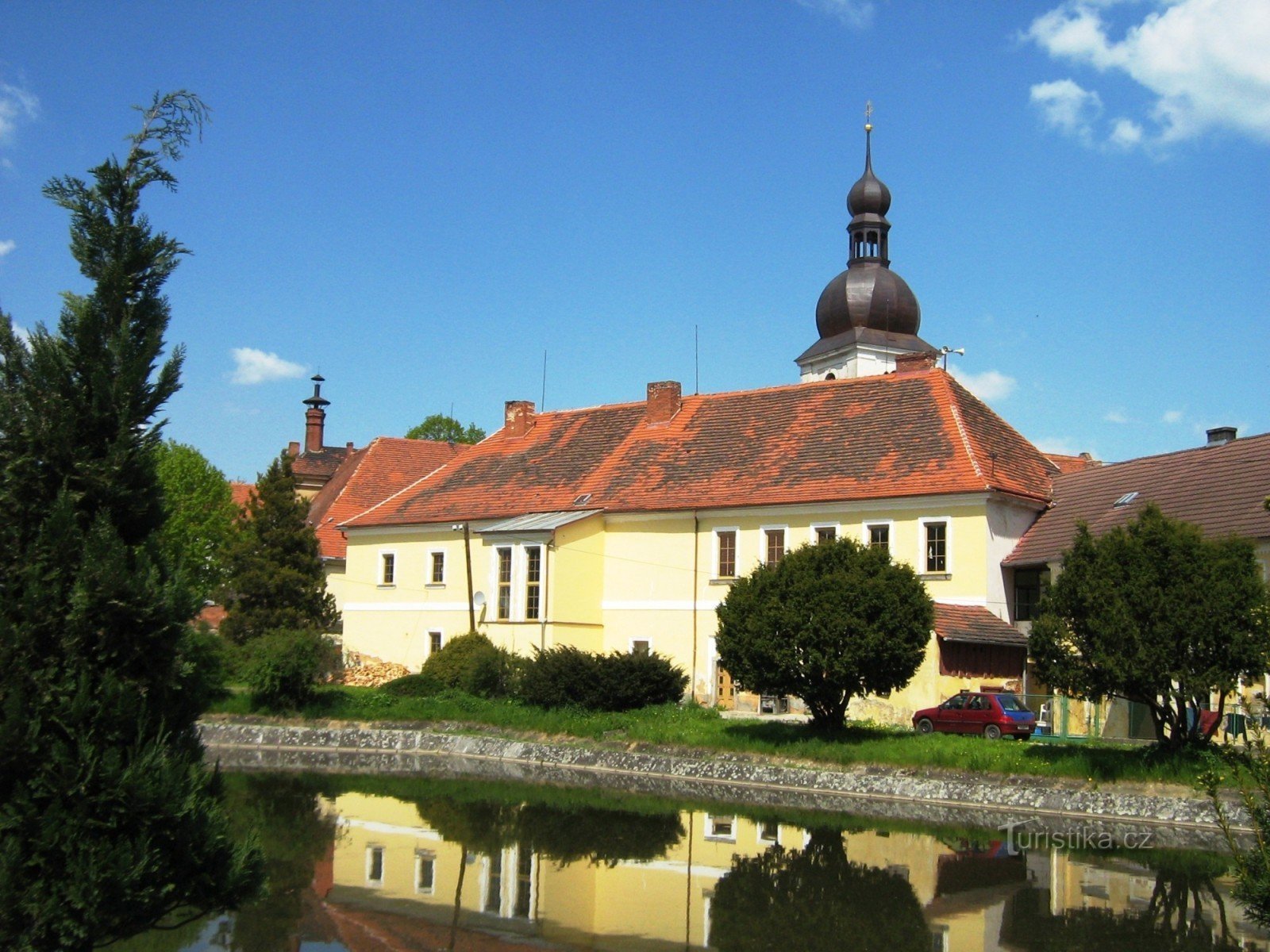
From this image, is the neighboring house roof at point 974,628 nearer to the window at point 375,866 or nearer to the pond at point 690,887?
the pond at point 690,887

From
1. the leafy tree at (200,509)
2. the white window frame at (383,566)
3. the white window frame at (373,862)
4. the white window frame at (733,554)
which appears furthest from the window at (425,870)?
the leafy tree at (200,509)

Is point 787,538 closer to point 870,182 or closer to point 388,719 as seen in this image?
point 388,719

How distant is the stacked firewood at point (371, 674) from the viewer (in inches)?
1660

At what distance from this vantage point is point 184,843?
7.96 meters

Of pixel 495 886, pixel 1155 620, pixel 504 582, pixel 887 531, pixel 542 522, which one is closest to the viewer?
pixel 495 886

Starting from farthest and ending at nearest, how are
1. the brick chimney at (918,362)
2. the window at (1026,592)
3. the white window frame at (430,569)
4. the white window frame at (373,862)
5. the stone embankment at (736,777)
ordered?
the white window frame at (430,569), the brick chimney at (918,362), the window at (1026,592), the stone embankment at (736,777), the white window frame at (373,862)

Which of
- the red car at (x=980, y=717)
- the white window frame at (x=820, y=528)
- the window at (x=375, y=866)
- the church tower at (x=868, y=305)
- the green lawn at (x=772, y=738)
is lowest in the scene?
the window at (x=375, y=866)

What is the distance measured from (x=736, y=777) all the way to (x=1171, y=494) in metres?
14.3

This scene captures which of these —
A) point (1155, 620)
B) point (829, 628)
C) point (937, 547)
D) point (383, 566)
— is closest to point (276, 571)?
point (383, 566)

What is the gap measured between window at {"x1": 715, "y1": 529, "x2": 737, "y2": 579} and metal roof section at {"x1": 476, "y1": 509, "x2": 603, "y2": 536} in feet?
Answer: 13.9

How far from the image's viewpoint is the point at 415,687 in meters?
36.4

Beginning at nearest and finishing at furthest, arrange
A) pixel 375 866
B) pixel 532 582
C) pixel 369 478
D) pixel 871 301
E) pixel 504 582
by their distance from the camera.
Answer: pixel 375 866, pixel 532 582, pixel 504 582, pixel 369 478, pixel 871 301

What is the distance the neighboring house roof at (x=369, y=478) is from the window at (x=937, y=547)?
924 inches

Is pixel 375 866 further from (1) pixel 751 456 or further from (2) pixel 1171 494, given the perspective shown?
(1) pixel 751 456
